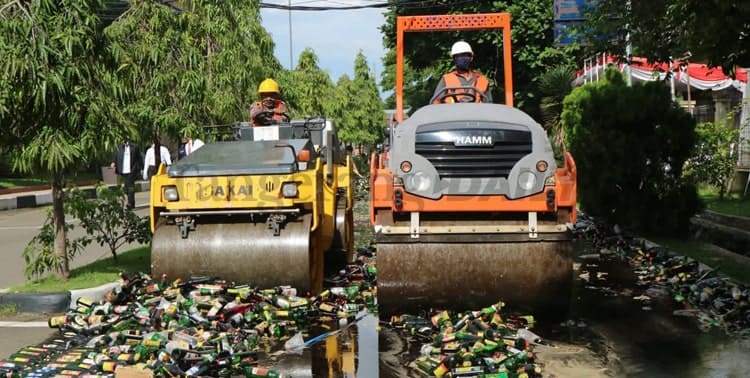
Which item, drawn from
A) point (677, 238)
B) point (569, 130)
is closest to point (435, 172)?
point (677, 238)

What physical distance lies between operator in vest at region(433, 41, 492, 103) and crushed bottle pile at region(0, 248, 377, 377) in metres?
2.20

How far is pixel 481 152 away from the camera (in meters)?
7.39

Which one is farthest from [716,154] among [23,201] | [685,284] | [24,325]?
[23,201]

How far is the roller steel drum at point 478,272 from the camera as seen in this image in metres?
7.19

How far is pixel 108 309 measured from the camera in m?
7.91

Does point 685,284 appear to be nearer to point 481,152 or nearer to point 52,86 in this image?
point 481,152

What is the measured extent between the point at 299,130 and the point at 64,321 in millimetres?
3831

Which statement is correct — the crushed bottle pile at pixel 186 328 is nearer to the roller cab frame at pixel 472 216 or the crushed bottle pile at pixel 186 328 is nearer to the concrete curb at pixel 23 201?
the roller cab frame at pixel 472 216

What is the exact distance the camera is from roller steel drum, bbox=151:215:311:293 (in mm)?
8258

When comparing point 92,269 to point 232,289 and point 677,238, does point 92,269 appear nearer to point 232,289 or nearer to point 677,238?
point 232,289

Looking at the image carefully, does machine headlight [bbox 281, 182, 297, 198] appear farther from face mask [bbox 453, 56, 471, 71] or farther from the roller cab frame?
face mask [bbox 453, 56, 471, 71]

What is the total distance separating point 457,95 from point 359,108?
4416 cm

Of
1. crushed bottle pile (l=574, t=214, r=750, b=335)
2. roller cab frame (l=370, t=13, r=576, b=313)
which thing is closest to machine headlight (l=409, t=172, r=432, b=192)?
roller cab frame (l=370, t=13, r=576, b=313)

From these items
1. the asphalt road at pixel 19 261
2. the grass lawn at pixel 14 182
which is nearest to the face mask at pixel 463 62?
the asphalt road at pixel 19 261
